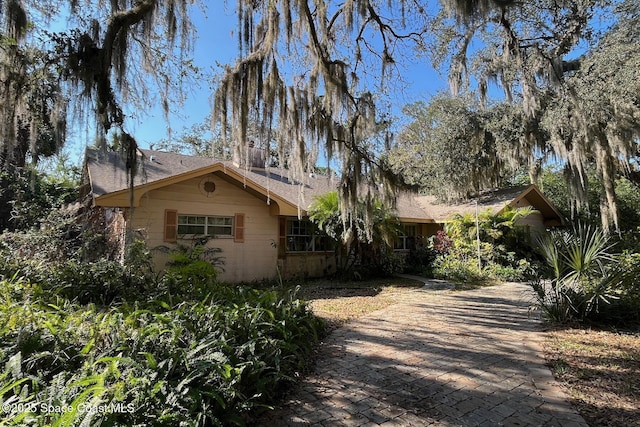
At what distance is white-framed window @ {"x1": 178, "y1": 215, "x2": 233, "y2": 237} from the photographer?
9609 millimetres

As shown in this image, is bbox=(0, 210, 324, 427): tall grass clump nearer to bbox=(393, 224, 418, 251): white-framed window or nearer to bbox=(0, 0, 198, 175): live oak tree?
bbox=(0, 0, 198, 175): live oak tree

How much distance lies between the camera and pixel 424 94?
610 inches

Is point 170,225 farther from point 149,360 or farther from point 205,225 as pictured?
point 149,360

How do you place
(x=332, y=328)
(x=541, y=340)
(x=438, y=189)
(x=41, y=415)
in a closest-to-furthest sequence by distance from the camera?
(x=41, y=415)
(x=541, y=340)
(x=332, y=328)
(x=438, y=189)

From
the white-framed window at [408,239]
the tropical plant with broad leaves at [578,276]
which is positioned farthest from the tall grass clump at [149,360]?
the white-framed window at [408,239]

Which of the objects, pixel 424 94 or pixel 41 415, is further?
pixel 424 94

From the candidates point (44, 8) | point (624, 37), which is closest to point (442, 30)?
point (624, 37)

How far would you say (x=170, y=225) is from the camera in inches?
364

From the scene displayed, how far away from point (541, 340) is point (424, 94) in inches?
510

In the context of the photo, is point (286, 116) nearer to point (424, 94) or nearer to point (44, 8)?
point (44, 8)

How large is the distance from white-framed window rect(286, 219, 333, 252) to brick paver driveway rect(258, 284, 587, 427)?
5.86 metres

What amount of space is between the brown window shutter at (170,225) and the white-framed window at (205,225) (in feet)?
0.67

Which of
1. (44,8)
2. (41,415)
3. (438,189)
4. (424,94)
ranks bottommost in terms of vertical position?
(41,415)

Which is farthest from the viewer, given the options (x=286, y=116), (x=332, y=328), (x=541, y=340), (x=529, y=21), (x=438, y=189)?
(x=438, y=189)
